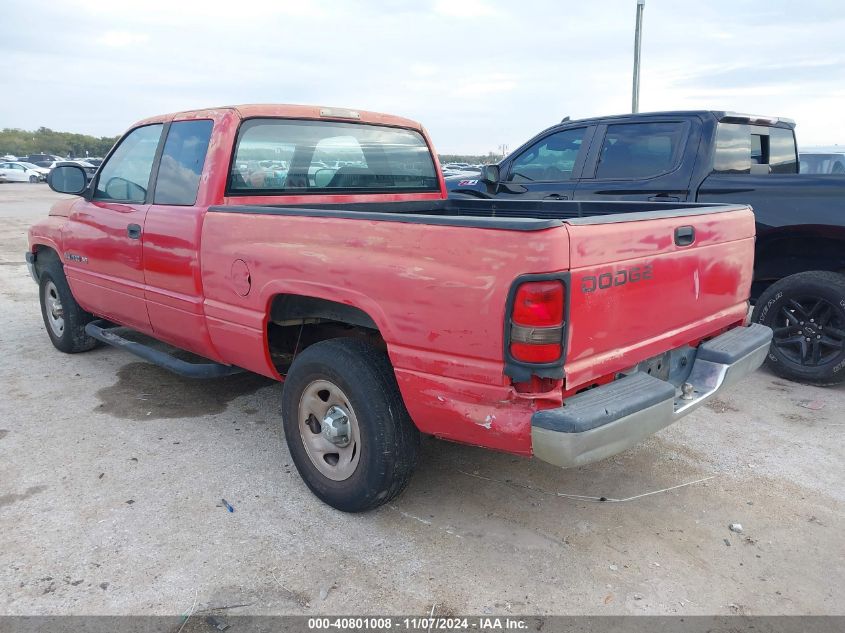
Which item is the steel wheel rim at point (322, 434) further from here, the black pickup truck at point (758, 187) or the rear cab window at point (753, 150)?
the rear cab window at point (753, 150)

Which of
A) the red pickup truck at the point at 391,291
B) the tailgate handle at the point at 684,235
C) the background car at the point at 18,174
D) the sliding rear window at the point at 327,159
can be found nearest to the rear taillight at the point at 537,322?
the red pickup truck at the point at 391,291

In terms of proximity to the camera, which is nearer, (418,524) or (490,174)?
(418,524)

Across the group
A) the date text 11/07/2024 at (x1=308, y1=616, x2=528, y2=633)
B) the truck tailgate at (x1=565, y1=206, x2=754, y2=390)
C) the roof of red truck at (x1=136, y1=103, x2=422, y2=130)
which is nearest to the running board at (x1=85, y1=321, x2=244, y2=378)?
the roof of red truck at (x1=136, y1=103, x2=422, y2=130)

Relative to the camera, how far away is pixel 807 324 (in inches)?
195

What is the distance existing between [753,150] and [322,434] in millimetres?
4531

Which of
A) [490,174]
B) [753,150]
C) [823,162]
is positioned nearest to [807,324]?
[753,150]

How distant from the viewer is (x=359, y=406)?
2.88 metres

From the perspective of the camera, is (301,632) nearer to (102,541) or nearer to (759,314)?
(102,541)

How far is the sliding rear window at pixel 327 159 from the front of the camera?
3863 millimetres

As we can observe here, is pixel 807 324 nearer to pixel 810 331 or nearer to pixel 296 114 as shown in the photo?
pixel 810 331

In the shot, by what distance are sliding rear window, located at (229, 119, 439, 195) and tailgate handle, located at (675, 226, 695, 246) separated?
2.25 meters

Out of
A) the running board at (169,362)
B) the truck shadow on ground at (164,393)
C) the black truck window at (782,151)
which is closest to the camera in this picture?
the running board at (169,362)

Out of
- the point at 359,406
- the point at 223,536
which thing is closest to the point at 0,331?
the point at 223,536

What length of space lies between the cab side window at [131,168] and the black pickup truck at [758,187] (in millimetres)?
2951
